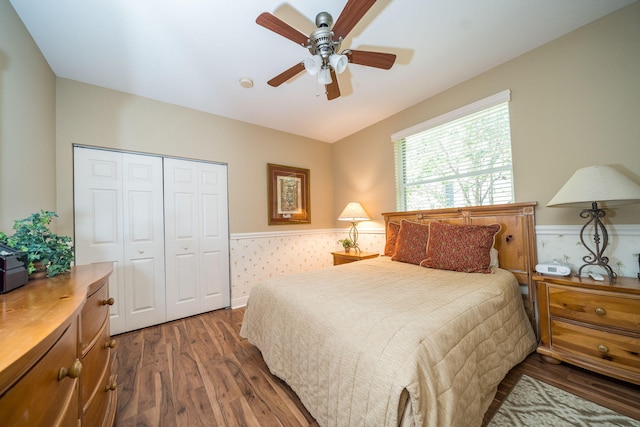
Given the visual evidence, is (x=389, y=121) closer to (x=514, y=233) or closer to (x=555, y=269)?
(x=514, y=233)

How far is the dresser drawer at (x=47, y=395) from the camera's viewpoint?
472mm

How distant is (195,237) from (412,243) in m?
2.55

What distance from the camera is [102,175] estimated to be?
7.77 feet

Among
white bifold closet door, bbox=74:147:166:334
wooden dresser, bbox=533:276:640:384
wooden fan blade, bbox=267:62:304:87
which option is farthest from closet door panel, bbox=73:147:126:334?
wooden dresser, bbox=533:276:640:384

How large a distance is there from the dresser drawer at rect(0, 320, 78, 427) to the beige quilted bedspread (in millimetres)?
934

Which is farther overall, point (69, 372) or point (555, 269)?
point (555, 269)

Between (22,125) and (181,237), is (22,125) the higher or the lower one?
the higher one

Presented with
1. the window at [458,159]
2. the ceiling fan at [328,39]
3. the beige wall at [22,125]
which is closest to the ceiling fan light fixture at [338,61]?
the ceiling fan at [328,39]

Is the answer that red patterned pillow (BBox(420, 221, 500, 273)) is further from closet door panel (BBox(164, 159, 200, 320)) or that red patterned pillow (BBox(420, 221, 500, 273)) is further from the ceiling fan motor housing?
closet door panel (BBox(164, 159, 200, 320))

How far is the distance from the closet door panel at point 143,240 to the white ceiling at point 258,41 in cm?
88

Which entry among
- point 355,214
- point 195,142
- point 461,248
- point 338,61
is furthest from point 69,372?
point 355,214

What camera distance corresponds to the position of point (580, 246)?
1847 millimetres

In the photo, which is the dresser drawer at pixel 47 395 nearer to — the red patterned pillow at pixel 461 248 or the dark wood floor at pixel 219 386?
the dark wood floor at pixel 219 386

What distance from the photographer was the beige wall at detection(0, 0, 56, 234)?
1.42 meters
